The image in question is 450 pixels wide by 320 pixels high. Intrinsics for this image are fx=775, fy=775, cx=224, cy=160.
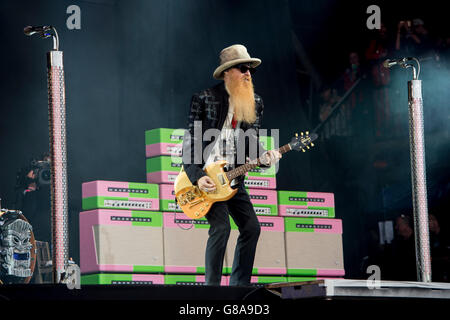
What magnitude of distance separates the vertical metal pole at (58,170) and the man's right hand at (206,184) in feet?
3.30

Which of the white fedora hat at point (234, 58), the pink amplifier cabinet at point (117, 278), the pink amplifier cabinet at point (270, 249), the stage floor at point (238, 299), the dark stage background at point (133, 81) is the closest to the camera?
the stage floor at point (238, 299)

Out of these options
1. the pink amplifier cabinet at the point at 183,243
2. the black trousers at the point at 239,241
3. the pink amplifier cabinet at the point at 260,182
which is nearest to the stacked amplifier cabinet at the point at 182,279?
the pink amplifier cabinet at the point at 183,243

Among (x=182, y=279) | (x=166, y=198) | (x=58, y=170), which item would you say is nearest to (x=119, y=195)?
(x=166, y=198)

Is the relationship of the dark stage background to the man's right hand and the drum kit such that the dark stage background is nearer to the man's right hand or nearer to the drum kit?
the drum kit

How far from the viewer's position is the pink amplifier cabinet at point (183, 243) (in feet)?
19.9

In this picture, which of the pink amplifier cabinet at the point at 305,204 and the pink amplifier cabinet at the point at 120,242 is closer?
the pink amplifier cabinet at the point at 120,242

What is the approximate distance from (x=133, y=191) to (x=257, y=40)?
131 inches

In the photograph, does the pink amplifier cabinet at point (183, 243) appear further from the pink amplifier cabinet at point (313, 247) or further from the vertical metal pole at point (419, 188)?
the vertical metal pole at point (419, 188)

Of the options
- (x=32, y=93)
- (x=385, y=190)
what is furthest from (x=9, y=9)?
(x=385, y=190)

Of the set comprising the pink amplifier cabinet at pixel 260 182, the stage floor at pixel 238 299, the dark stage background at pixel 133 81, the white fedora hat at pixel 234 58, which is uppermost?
the dark stage background at pixel 133 81

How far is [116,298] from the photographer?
3.12 metres

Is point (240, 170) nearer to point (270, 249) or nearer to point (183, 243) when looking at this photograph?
point (183, 243)

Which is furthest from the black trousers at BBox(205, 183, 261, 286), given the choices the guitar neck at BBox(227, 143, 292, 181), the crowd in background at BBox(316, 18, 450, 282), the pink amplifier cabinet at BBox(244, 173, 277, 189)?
the crowd in background at BBox(316, 18, 450, 282)
